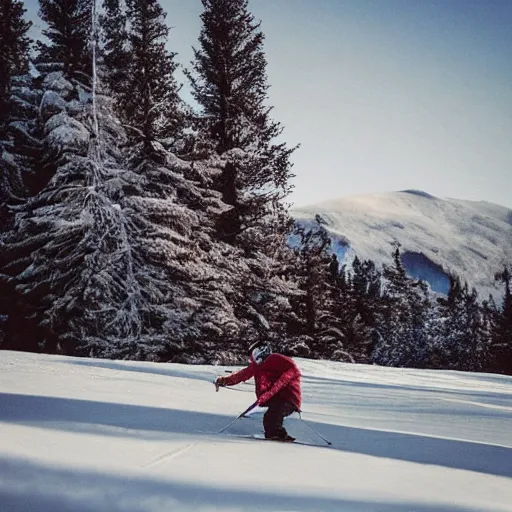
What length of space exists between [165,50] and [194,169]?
5.31 m

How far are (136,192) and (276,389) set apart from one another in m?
13.3

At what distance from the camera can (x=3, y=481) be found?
106 inches

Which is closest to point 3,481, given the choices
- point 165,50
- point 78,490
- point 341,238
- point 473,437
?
point 78,490

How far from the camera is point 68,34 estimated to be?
1873cm

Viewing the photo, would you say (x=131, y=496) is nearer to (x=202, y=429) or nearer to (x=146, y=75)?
(x=202, y=429)

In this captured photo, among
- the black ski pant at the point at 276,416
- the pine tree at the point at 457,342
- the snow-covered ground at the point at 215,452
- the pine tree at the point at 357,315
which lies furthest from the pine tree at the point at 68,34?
the pine tree at the point at 457,342

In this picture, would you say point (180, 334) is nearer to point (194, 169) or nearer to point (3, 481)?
point (194, 169)

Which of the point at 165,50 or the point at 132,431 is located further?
the point at 165,50

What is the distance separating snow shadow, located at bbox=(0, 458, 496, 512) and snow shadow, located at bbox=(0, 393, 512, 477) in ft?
4.73

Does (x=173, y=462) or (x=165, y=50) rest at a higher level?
(x=165, y=50)

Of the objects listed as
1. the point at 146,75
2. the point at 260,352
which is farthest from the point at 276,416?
the point at 146,75

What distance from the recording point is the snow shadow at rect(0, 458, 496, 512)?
8.38 ft

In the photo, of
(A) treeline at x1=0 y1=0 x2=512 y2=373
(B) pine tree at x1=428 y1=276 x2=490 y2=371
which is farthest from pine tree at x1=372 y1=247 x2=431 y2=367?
(A) treeline at x1=0 y1=0 x2=512 y2=373

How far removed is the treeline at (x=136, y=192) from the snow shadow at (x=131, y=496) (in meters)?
11.6
